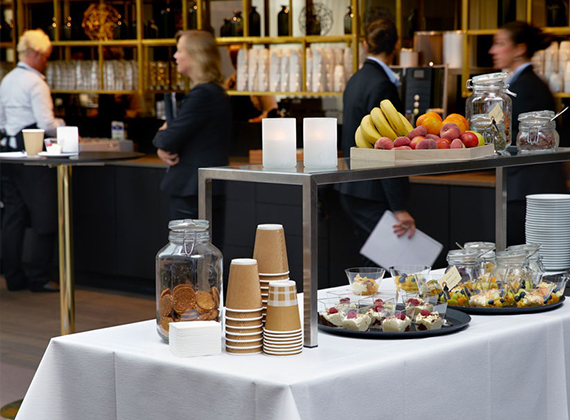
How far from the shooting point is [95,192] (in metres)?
6.88

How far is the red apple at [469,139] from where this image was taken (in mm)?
2559

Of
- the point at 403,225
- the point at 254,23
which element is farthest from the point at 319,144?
the point at 254,23

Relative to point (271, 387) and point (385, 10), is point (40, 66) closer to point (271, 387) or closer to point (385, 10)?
point (385, 10)

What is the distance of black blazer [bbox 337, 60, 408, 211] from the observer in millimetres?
4562

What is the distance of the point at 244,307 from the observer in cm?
207

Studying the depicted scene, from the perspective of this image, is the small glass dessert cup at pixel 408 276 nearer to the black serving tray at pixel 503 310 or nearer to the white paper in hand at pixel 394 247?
the black serving tray at pixel 503 310

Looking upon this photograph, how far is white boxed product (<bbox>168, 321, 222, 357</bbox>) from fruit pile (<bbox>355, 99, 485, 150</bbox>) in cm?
75

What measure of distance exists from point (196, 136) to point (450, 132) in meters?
2.54

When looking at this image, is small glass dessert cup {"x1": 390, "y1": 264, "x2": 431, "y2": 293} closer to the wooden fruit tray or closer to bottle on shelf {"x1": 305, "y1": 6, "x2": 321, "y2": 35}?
the wooden fruit tray

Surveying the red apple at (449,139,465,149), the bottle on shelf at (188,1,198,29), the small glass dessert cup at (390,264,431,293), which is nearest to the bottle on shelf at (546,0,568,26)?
the bottle on shelf at (188,1,198,29)

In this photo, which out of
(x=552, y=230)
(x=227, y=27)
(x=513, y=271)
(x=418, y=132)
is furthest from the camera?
(x=227, y=27)

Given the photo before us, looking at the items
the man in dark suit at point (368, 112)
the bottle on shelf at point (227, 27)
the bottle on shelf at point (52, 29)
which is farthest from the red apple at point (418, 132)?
the bottle on shelf at point (52, 29)

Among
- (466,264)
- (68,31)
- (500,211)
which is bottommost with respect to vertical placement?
(466,264)

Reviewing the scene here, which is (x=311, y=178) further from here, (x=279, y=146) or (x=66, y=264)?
(x=66, y=264)
